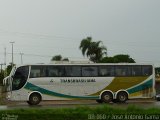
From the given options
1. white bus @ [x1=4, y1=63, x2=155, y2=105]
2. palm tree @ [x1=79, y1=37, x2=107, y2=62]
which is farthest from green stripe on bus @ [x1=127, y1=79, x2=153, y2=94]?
palm tree @ [x1=79, y1=37, x2=107, y2=62]

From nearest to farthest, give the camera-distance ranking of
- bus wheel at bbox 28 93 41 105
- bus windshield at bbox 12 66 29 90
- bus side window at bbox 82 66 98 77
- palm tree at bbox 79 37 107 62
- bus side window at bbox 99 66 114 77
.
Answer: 1. bus windshield at bbox 12 66 29 90
2. bus wheel at bbox 28 93 41 105
3. bus side window at bbox 82 66 98 77
4. bus side window at bbox 99 66 114 77
5. palm tree at bbox 79 37 107 62

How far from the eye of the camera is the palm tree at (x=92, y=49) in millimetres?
68312

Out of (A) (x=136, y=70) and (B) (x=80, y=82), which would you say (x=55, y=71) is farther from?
(A) (x=136, y=70)

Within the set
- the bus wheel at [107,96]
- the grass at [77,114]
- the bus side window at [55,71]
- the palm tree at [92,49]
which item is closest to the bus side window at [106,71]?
the bus wheel at [107,96]

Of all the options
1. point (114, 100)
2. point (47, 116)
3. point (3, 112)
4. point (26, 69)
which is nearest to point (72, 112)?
point (47, 116)

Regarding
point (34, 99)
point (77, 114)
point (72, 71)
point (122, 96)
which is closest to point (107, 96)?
point (122, 96)

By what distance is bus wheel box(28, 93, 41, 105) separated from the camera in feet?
97.1

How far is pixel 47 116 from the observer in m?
14.9

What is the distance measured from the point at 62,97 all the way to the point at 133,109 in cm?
1436

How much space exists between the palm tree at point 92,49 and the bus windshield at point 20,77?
39174mm

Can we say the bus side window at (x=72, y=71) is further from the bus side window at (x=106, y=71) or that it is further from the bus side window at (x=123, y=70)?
the bus side window at (x=123, y=70)

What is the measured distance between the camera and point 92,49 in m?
68.6

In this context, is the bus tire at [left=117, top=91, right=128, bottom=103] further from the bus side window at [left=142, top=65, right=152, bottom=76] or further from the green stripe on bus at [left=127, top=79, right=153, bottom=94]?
the bus side window at [left=142, top=65, right=152, bottom=76]

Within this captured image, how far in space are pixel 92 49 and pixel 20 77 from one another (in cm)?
3968
